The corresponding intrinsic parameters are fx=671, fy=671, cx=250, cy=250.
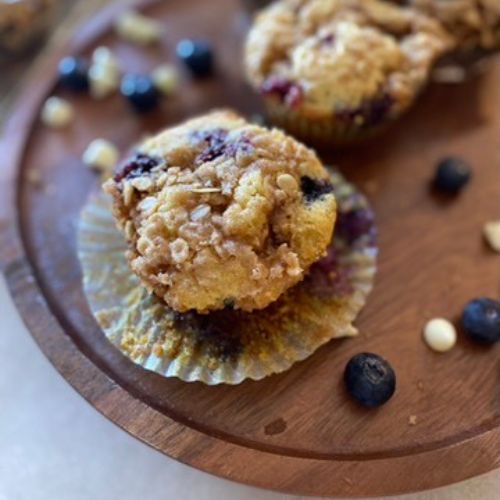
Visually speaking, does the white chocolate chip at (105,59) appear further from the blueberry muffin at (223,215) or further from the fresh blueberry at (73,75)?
the blueberry muffin at (223,215)

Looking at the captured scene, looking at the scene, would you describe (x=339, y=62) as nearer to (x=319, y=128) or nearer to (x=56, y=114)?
(x=319, y=128)

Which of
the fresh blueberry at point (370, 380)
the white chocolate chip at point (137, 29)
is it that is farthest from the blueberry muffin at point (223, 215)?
the white chocolate chip at point (137, 29)

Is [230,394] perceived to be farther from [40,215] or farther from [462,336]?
[40,215]

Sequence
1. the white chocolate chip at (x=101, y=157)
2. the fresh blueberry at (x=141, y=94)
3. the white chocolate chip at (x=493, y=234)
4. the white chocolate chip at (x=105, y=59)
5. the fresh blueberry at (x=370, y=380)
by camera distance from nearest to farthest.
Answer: the fresh blueberry at (x=370, y=380)
the white chocolate chip at (x=493, y=234)
the white chocolate chip at (x=101, y=157)
the fresh blueberry at (x=141, y=94)
the white chocolate chip at (x=105, y=59)

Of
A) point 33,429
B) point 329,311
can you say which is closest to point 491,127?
point 329,311

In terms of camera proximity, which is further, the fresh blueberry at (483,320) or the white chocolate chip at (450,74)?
the white chocolate chip at (450,74)

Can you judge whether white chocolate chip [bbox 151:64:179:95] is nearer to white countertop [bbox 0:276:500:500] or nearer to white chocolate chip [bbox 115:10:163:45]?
white chocolate chip [bbox 115:10:163:45]
